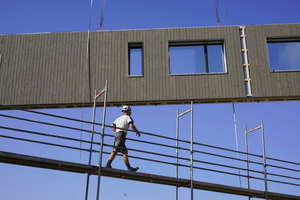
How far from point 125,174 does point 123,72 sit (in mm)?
6225

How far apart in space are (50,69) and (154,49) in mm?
4010

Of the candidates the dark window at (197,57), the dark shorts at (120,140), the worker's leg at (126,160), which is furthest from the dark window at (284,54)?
the worker's leg at (126,160)

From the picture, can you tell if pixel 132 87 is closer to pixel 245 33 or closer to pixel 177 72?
pixel 177 72

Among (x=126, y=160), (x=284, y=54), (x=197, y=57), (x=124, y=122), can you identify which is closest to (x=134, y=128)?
(x=124, y=122)

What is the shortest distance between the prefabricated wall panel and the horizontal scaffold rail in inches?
156

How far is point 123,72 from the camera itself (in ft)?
53.7

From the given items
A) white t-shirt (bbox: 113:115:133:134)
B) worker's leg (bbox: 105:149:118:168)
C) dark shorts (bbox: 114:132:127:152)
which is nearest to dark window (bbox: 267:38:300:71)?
white t-shirt (bbox: 113:115:133:134)

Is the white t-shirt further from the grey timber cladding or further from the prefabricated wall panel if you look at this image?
the grey timber cladding

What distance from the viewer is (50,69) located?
53.7ft

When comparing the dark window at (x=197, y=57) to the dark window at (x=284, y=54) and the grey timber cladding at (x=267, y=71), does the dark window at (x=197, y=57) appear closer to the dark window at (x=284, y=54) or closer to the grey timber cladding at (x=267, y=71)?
the grey timber cladding at (x=267, y=71)

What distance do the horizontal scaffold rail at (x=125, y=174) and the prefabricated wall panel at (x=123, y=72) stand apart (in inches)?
156

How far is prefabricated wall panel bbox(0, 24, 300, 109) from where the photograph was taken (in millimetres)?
16031

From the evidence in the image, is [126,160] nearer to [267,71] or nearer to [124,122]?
[124,122]

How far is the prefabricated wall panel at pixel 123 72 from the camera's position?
1603 centimetres
